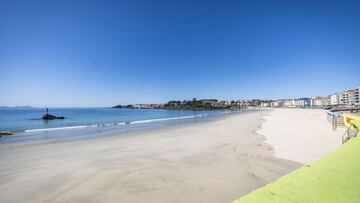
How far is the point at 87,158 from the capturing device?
9.46m

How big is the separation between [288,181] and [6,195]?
6.82 meters

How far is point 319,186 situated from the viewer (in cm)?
183

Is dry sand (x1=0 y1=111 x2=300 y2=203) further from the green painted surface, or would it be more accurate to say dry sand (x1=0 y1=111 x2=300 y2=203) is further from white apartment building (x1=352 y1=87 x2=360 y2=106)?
white apartment building (x1=352 y1=87 x2=360 y2=106)

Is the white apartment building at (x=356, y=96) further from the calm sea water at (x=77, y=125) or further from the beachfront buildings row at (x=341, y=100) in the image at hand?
the calm sea water at (x=77, y=125)

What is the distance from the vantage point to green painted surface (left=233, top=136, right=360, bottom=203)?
166 centimetres

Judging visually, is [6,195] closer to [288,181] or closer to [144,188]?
[144,188]

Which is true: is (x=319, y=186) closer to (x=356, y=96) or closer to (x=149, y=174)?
(x=149, y=174)

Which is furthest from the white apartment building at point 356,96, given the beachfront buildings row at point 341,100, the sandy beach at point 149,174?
the sandy beach at point 149,174

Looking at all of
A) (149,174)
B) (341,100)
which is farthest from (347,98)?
(149,174)

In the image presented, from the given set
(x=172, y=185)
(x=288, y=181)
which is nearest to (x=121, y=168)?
(x=172, y=185)

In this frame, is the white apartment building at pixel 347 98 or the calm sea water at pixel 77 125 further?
the white apartment building at pixel 347 98

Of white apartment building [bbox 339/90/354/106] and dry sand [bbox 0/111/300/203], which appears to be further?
white apartment building [bbox 339/90/354/106]

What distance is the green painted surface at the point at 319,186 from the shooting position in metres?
1.66

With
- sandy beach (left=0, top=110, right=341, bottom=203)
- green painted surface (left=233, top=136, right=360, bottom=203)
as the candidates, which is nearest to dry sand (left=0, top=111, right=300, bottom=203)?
sandy beach (left=0, top=110, right=341, bottom=203)
